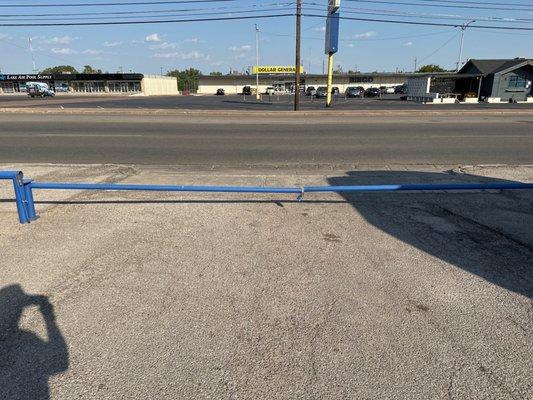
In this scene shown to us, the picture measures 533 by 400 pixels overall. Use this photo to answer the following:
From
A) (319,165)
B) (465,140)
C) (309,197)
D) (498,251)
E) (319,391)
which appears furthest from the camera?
(465,140)

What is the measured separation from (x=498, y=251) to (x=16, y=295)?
4.75 metres

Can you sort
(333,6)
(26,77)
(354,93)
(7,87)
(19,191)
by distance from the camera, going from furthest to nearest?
(7,87) → (26,77) → (354,93) → (333,6) → (19,191)

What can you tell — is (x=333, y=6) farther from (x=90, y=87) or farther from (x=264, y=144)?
(x=90, y=87)

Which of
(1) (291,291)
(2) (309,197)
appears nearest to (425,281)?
(1) (291,291)

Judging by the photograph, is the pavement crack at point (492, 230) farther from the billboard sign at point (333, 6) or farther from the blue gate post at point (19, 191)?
the billboard sign at point (333, 6)

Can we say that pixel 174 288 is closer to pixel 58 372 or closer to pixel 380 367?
pixel 58 372

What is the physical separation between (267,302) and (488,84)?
52.5 m

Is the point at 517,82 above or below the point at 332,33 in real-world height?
below

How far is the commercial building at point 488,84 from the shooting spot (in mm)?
45094

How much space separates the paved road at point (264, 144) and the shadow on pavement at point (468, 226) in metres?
3.53

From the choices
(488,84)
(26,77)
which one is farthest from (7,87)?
(488,84)

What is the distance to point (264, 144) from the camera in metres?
12.4

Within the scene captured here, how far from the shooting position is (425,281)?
3.61 metres

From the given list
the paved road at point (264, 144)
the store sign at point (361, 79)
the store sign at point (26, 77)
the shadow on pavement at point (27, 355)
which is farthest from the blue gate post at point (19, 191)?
the store sign at point (361, 79)
